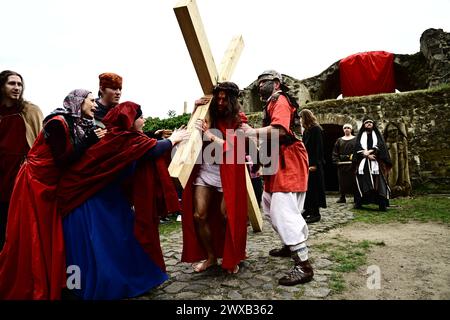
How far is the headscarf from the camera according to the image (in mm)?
2398

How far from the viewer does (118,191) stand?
2.51 metres

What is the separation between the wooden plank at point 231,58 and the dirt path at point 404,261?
2.21 m

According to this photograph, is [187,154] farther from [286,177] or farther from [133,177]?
[286,177]

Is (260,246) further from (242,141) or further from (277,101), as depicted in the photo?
(277,101)

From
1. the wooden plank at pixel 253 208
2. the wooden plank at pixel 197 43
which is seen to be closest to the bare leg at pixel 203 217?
the wooden plank at pixel 253 208

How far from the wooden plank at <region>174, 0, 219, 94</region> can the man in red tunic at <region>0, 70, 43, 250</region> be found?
5.56 feet

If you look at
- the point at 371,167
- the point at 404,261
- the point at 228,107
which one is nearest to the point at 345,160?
the point at 371,167

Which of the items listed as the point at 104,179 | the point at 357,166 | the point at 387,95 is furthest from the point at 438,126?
the point at 104,179

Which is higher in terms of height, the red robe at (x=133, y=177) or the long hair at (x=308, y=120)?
the long hair at (x=308, y=120)

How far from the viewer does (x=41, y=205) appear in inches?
88.6

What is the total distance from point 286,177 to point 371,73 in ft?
34.4

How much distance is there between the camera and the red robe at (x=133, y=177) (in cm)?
231

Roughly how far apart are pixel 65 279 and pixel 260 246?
7.68 feet

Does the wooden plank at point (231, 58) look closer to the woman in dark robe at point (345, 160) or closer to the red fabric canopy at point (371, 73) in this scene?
the woman in dark robe at point (345, 160)
